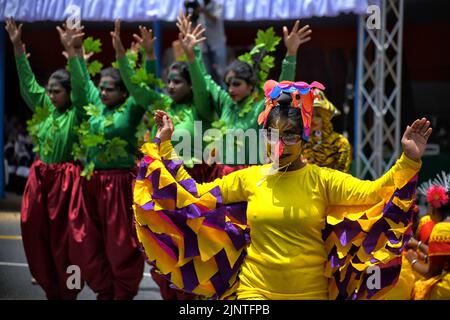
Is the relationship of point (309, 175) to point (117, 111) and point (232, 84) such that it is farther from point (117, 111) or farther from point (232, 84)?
point (117, 111)

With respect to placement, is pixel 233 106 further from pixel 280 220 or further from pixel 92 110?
pixel 280 220

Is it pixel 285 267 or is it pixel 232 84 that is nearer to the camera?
pixel 285 267

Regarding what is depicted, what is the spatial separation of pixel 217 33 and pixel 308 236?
5678 millimetres

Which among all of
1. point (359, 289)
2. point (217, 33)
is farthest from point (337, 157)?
point (217, 33)

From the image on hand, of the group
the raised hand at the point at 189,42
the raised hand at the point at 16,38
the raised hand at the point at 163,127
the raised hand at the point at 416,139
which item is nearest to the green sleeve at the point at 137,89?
the raised hand at the point at 189,42

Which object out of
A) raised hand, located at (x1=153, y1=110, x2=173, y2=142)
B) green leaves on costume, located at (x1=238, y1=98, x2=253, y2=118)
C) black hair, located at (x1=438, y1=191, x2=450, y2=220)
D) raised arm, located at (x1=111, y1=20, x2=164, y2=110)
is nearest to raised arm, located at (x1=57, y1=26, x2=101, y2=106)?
raised arm, located at (x1=111, y1=20, x2=164, y2=110)

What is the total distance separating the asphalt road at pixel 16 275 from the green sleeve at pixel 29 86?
1575mm

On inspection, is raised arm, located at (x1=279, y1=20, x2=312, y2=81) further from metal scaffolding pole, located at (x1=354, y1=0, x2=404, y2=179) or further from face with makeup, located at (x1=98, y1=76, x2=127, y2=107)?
metal scaffolding pole, located at (x1=354, y1=0, x2=404, y2=179)

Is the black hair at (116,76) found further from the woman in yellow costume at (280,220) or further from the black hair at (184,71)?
the woman in yellow costume at (280,220)

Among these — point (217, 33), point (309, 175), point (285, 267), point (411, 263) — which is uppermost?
point (217, 33)

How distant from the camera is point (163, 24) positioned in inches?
435

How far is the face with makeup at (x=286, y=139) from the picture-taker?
3.72 meters

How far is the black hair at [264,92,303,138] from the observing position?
3758 mm

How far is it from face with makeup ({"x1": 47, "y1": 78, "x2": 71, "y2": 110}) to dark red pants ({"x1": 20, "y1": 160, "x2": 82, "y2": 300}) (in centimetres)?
46
